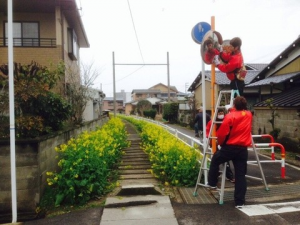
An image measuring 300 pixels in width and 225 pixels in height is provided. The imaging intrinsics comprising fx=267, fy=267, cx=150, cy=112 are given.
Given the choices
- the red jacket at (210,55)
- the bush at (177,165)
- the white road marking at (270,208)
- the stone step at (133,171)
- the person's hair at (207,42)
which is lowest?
the stone step at (133,171)

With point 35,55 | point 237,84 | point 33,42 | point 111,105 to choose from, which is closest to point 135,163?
point 237,84

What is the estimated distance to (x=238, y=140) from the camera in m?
4.44

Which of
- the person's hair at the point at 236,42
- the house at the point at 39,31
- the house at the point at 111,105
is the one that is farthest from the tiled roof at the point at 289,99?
the house at the point at 111,105

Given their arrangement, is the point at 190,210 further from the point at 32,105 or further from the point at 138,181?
the point at 32,105

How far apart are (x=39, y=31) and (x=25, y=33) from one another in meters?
0.63

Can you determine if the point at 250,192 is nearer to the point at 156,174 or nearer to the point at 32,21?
the point at 156,174

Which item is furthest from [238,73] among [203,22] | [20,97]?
[20,97]

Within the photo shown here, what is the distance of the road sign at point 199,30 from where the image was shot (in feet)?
18.5

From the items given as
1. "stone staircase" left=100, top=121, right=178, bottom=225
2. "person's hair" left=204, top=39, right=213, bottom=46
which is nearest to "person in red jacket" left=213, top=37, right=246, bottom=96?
"person's hair" left=204, top=39, right=213, bottom=46

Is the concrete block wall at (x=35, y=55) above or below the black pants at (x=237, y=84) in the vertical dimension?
above

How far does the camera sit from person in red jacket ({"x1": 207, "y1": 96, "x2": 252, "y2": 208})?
445 centimetres

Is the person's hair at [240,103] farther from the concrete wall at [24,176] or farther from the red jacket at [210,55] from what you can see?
the concrete wall at [24,176]

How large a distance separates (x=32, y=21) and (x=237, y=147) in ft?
36.7

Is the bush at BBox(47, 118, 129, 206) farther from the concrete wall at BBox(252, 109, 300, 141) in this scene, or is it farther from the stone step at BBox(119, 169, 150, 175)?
the concrete wall at BBox(252, 109, 300, 141)
